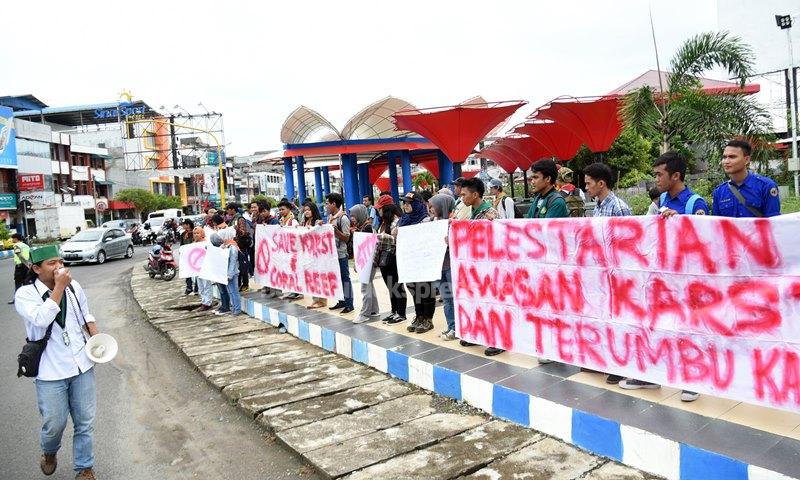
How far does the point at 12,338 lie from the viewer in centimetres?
899

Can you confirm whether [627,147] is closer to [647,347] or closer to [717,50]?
[717,50]

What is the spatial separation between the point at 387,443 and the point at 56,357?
→ 2253 millimetres

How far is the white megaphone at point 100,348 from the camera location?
3.85m

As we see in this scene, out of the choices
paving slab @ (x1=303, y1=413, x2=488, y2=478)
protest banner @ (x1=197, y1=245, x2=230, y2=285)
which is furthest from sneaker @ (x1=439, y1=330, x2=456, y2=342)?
protest banner @ (x1=197, y1=245, x2=230, y2=285)

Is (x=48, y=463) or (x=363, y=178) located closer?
(x=48, y=463)

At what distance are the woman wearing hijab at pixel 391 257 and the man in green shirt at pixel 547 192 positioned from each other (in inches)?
84.6

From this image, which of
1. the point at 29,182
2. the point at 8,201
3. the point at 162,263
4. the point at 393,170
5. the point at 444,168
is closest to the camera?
the point at 162,263

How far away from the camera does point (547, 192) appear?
4.83 meters

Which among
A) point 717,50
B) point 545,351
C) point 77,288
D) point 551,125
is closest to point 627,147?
point 551,125

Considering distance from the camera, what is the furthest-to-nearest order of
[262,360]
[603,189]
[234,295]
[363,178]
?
[363,178], [234,295], [262,360], [603,189]

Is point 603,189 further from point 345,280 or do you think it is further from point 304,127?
point 304,127

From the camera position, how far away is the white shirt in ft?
11.6

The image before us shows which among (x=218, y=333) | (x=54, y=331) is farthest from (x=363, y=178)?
(x=54, y=331)

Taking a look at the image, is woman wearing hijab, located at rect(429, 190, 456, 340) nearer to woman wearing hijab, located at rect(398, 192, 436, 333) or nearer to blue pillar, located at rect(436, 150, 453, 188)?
woman wearing hijab, located at rect(398, 192, 436, 333)
